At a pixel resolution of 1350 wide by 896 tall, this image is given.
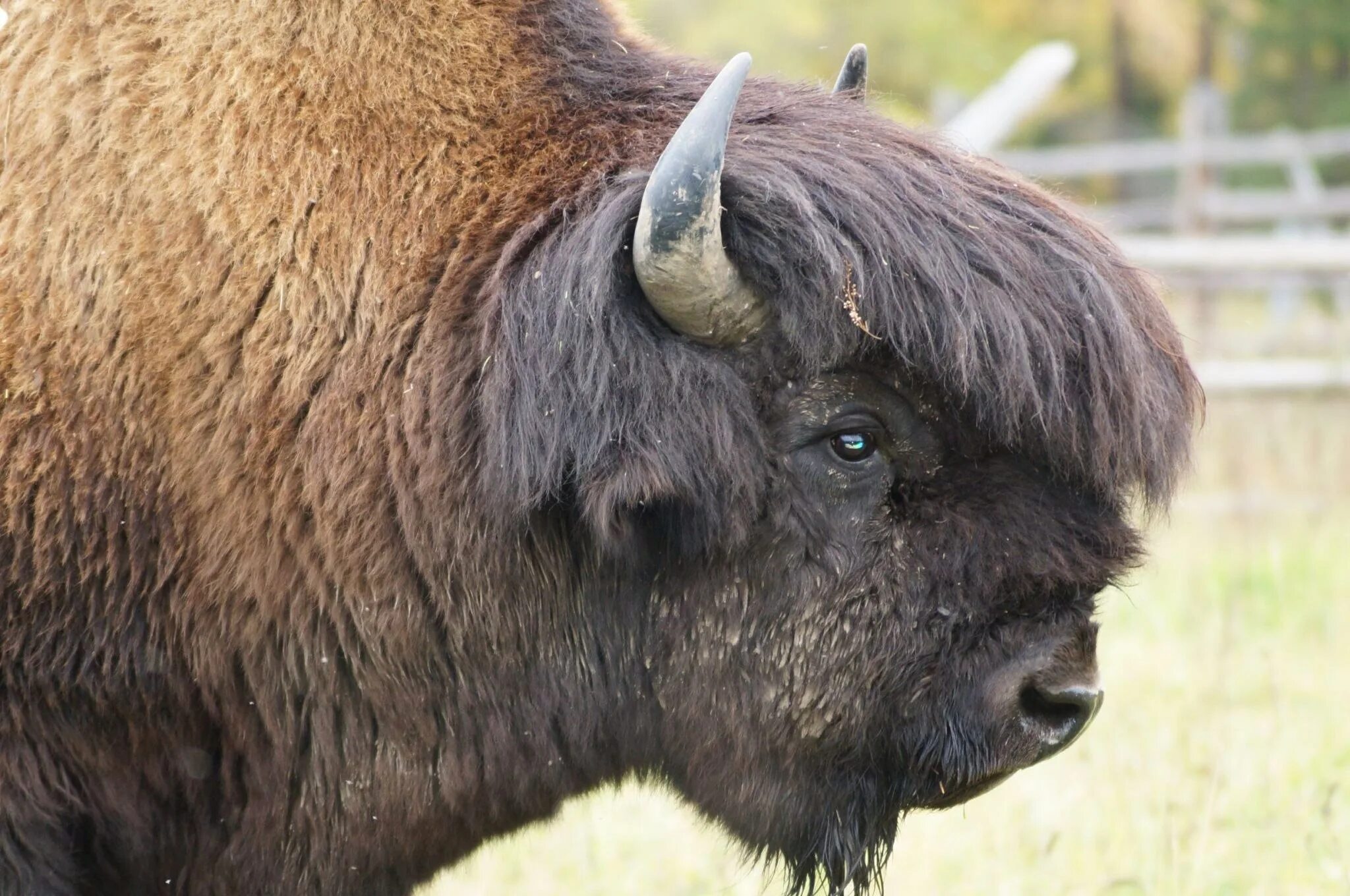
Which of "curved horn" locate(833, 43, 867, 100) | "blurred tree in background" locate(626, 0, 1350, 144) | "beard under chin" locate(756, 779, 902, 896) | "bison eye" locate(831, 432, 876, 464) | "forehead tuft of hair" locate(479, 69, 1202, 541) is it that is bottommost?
"blurred tree in background" locate(626, 0, 1350, 144)

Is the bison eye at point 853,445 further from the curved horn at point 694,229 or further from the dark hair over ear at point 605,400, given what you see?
the curved horn at point 694,229

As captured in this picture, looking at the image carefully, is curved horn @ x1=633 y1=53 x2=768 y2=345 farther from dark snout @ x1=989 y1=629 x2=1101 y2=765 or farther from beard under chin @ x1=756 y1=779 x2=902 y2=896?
beard under chin @ x1=756 y1=779 x2=902 y2=896

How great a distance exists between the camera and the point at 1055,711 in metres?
2.88

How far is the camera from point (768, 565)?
2.87 meters

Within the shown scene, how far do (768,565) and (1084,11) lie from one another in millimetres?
26252

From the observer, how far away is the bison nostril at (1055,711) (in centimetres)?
284

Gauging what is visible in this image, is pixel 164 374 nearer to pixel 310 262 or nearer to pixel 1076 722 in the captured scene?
pixel 310 262

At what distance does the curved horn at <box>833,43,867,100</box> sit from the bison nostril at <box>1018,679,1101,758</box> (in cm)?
141

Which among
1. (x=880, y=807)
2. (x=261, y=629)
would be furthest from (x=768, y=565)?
(x=261, y=629)

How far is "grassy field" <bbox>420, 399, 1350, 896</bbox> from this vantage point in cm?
421

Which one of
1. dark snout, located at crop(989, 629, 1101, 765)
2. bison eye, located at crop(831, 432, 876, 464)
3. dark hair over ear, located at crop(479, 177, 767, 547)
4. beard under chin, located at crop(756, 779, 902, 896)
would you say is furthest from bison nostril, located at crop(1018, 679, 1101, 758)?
dark hair over ear, located at crop(479, 177, 767, 547)

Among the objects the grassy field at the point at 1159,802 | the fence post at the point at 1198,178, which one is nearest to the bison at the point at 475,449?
the grassy field at the point at 1159,802

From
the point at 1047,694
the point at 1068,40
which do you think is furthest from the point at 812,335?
the point at 1068,40

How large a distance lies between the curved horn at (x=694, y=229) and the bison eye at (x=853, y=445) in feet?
1.04
